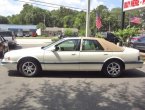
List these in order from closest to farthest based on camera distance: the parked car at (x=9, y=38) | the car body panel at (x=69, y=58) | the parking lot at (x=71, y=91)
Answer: the parking lot at (x=71, y=91), the car body panel at (x=69, y=58), the parked car at (x=9, y=38)

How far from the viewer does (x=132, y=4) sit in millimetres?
24688

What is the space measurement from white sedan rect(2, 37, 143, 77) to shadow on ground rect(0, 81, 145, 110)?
1.26 m

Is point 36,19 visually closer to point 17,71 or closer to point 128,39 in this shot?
point 128,39

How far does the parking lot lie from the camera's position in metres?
7.08

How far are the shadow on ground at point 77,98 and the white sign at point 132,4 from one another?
48.3 feet

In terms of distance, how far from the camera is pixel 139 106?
709 cm

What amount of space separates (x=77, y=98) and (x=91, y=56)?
122 inches

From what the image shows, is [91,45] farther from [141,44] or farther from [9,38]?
[9,38]

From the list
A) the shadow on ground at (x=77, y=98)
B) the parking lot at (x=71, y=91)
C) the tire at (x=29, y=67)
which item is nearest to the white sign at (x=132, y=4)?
the parking lot at (x=71, y=91)

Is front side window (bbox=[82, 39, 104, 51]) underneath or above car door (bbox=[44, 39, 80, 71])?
above

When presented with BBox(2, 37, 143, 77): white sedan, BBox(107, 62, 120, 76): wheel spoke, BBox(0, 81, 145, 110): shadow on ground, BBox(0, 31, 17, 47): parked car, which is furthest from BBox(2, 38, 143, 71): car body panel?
BBox(0, 31, 17, 47): parked car

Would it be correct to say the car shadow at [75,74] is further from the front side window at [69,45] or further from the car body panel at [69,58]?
the front side window at [69,45]

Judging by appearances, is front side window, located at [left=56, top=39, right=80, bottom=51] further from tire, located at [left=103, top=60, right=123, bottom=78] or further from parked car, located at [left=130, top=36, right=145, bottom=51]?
parked car, located at [left=130, top=36, right=145, bottom=51]

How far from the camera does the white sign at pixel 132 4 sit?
23.1 meters
